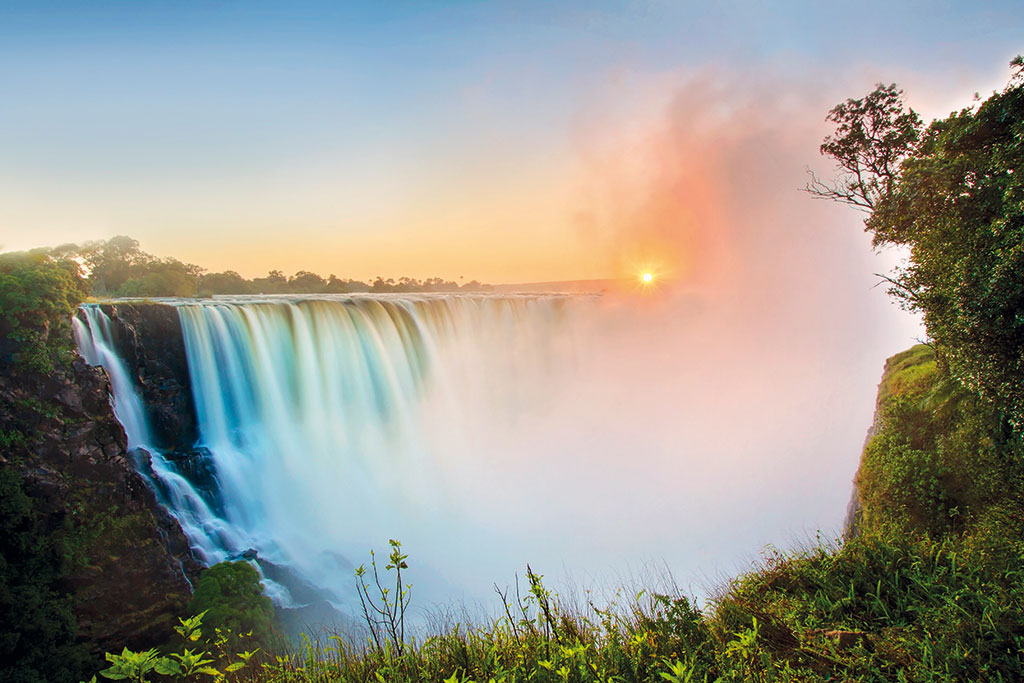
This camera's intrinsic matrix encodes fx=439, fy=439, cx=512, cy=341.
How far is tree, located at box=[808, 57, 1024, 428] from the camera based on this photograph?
601 centimetres

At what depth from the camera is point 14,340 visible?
10641 millimetres

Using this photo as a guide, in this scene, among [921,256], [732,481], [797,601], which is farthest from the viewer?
[732,481]

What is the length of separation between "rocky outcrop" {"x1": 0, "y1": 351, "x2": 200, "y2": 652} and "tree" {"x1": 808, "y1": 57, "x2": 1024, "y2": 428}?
56.7 feet

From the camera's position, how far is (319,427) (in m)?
18.4

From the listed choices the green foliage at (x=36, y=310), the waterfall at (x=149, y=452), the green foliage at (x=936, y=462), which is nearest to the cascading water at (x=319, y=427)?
the waterfall at (x=149, y=452)

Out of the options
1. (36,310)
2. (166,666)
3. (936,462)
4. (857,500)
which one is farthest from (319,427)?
(936,462)

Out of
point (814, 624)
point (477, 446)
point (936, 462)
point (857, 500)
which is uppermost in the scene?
point (814, 624)

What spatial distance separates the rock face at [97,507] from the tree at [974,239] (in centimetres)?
1723

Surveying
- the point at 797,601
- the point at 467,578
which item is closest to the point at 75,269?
the point at 467,578

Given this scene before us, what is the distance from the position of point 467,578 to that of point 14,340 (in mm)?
14423

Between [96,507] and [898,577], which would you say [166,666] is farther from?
[96,507]

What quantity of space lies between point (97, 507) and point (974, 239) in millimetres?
18753

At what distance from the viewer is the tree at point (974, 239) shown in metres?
6.01

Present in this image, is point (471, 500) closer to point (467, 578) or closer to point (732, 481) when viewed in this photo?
point (467, 578)
